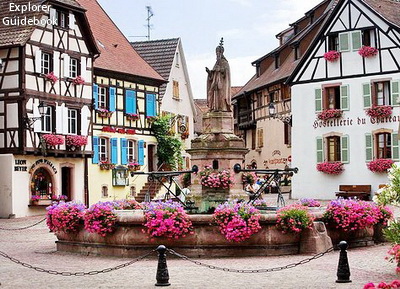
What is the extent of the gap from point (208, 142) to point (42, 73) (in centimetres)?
1595

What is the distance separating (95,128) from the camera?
37844 mm

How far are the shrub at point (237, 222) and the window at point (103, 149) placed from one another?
78.4 ft

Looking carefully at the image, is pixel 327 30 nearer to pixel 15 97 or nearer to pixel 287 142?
pixel 287 142

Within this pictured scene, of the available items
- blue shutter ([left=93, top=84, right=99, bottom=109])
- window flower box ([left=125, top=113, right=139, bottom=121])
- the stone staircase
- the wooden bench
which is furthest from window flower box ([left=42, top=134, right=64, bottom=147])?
the wooden bench

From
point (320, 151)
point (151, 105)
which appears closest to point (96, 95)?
point (151, 105)

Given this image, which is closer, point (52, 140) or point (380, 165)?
point (52, 140)

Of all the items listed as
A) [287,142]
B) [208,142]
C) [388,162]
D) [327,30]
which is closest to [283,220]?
[208,142]

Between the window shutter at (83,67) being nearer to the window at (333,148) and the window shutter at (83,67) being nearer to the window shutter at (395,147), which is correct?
the window at (333,148)

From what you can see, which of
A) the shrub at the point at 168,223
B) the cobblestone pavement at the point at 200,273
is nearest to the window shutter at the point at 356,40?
the cobblestone pavement at the point at 200,273

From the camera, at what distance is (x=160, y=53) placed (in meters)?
47.8

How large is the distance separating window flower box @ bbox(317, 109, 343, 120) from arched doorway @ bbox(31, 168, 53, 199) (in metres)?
13.6

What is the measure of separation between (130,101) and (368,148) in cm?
1225

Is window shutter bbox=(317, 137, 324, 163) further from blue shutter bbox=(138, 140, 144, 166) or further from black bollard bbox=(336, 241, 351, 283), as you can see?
black bollard bbox=(336, 241, 351, 283)

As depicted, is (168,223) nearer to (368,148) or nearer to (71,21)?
(71,21)
